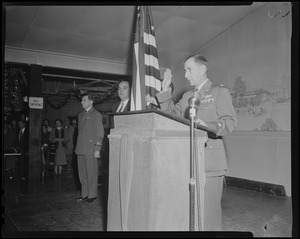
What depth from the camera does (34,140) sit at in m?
5.19

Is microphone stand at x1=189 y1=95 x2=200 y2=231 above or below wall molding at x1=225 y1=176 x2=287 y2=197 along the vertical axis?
above

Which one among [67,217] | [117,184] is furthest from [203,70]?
[67,217]

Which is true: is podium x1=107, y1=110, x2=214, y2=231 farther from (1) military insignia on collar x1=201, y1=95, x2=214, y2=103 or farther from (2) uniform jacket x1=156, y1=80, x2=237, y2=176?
(1) military insignia on collar x1=201, y1=95, x2=214, y2=103

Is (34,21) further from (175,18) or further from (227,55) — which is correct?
(227,55)

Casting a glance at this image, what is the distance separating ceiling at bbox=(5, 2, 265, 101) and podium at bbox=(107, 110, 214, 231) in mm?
3432

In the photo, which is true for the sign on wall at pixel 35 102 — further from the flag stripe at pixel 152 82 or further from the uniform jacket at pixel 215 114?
the uniform jacket at pixel 215 114

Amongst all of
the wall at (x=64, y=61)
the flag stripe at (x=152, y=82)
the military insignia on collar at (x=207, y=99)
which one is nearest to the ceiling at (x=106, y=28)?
the wall at (x=64, y=61)

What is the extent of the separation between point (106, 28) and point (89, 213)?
331 centimetres

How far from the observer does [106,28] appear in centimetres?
516

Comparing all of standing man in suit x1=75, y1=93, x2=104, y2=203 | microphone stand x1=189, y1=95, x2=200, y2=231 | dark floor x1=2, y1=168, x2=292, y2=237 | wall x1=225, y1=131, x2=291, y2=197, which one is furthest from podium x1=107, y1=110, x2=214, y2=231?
wall x1=225, y1=131, x2=291, y2=197

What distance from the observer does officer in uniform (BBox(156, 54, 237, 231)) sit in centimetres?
192

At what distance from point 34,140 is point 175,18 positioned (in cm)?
349

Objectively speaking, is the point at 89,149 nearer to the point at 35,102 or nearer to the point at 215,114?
the point at 35,102

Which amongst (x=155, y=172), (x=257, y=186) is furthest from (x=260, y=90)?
(x=155, y=172)
